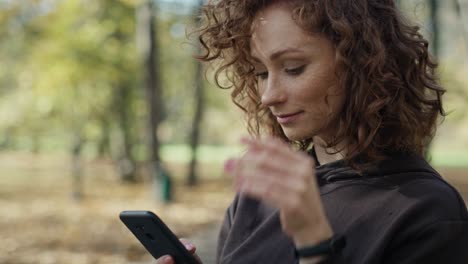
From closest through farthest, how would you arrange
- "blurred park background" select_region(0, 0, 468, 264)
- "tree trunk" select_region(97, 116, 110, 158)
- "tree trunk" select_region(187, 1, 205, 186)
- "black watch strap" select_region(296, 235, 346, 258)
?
"black watch strap" select_region(296, 235, 346, 258) < "blurred park background" select_region(0, 0, 468, 264) < "tree trunk" select_region(187, 1, 205, 186) < "tree trunk" select_region(97, 116, 110, 158)

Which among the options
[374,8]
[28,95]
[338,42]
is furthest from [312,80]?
[28,95]

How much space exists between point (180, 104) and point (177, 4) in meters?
9.65

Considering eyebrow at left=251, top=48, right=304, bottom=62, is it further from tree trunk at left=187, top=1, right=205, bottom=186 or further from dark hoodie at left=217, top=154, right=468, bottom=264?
tree trunk at left=187, top=1, right=205, bottom=186

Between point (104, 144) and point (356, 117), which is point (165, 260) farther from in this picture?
point (104, 144)

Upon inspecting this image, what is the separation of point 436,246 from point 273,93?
489 mm

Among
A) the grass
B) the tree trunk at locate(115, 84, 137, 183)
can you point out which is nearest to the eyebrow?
the tree trunk at locate(115, 84, 137, 183)

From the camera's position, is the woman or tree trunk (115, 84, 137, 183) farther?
tree trunk (115, 84, 137, 183)

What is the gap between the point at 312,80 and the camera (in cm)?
147

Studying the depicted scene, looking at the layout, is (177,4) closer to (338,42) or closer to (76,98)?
(76,98)

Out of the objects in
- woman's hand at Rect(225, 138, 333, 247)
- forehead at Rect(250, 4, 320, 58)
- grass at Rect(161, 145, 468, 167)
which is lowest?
grass at Rect(161, 145, 468, 167)

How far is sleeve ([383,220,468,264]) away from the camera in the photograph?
1340 mm

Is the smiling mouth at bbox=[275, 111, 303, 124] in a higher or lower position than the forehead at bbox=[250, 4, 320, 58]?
lower

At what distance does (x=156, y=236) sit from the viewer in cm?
170

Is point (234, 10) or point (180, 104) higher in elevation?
point (234, 10)
